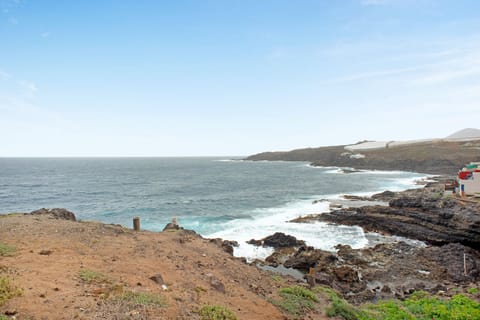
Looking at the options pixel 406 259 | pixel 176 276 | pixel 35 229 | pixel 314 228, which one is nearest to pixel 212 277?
pixel 176 276

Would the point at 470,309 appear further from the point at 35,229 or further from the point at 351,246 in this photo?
the point at 35,229

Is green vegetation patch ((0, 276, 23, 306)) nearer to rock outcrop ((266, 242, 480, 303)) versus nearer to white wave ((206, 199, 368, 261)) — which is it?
rock outcrop ((266, 242, 480, 303))

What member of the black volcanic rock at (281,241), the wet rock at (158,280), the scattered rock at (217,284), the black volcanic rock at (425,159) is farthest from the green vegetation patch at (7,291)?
the black volcanic rock at (425,159)

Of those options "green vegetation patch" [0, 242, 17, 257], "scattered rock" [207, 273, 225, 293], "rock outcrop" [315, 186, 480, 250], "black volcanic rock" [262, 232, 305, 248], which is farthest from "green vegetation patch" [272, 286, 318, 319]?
"rock outcrop" [315, 186, 480, 250]

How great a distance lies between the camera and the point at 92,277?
30.3 feet

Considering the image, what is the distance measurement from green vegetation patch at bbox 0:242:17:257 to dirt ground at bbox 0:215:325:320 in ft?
0.52

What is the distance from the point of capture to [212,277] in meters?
11.6

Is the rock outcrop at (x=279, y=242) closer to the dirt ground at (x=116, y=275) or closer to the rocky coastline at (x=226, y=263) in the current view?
the rocky coastline at (x=226, y=263)

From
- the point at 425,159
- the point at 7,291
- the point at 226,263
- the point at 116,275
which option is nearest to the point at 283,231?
the point at 226,263

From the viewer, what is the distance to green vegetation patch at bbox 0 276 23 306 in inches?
274

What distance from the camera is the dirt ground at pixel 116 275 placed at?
24.3 ft

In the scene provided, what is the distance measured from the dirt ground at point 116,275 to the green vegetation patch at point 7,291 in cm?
13

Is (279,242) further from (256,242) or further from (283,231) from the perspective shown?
(283,231)

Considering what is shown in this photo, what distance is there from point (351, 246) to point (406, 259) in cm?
425
